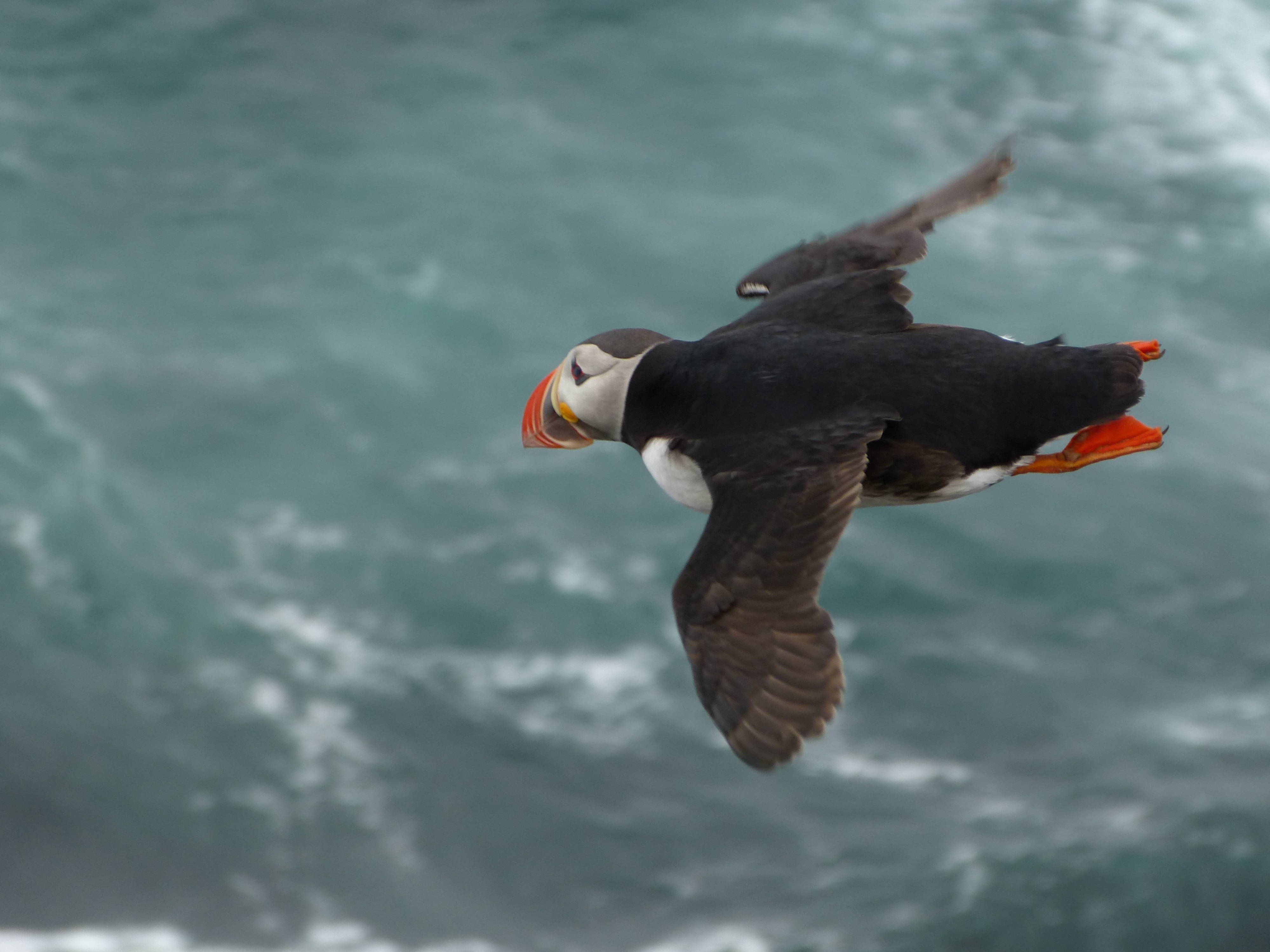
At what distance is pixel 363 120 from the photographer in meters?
25.9

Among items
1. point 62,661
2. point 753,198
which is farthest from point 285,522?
point 753,198

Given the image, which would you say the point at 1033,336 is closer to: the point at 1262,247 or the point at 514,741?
the point at 1262,247

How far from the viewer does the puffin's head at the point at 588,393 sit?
276 inches

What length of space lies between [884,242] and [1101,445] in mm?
1919

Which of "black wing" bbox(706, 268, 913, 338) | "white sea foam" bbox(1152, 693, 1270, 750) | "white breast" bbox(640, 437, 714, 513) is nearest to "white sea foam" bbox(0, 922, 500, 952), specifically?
"white sea foam" bbox(1152, 693, 1270, 750)

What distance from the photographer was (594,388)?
7.03 m

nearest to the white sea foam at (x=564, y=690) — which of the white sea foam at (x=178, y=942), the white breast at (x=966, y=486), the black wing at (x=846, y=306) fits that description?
the white sea foam at (x=178, y=942)

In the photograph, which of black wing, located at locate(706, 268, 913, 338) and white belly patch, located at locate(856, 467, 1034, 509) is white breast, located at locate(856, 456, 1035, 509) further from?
black wing, located at locate(706, 268, 913, 338)

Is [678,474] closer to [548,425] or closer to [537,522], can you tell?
[548,425]

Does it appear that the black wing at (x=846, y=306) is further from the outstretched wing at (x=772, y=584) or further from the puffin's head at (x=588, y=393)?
the outstretched wing at (x=772, y=584)

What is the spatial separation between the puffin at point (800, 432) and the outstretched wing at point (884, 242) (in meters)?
0.50

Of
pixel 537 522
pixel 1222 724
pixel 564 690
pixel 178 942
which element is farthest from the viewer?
pixel 537 522

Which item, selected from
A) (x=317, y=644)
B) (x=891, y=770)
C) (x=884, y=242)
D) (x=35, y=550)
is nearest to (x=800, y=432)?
(x=884, y=242)

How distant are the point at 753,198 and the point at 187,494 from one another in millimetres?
9952
